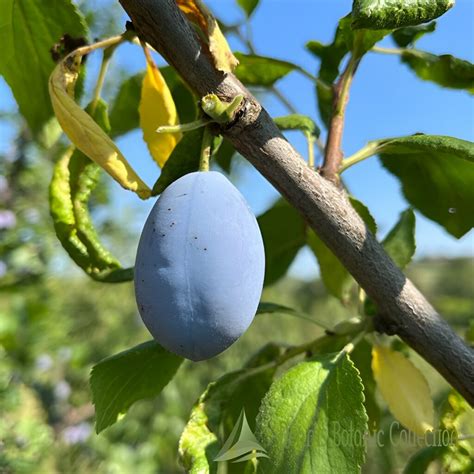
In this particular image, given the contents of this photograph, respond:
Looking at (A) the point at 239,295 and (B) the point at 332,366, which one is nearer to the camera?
(A) the point at 239,295

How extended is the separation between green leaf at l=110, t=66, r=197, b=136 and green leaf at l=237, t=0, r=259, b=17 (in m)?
0.14

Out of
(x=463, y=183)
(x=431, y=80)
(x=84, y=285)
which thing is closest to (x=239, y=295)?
(x=463, y=183)

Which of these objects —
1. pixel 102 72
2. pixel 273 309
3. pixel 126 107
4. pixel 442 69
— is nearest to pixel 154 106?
→ pixel 102 72

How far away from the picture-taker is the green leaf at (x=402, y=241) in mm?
733

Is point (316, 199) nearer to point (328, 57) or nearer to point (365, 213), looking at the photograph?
point (365, 213)

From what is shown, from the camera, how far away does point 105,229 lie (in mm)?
3145

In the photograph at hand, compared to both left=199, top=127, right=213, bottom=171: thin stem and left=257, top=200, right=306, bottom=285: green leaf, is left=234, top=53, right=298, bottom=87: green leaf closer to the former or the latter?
left=257, top=200, right=306, bottom=285: green leaf

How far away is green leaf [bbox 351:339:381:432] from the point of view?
79 cm

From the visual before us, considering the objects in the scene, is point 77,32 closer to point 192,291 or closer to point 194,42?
point 194,42

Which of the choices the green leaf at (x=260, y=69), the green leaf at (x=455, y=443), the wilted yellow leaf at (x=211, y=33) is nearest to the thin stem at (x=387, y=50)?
the green leaf at (x=260, y=69)

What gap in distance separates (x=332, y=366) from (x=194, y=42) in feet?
1.09

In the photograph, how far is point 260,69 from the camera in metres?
→ 0.79

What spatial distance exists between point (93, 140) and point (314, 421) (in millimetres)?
331

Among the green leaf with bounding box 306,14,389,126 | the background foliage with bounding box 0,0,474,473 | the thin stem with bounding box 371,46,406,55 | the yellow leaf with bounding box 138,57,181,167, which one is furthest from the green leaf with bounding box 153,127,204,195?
the thin stem with bounding box 371,46,406,55
